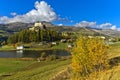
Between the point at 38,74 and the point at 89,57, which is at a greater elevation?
the point at 89,57

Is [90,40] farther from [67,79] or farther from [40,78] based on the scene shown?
[40,78]

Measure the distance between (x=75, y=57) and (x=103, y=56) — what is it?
4466 millimetres

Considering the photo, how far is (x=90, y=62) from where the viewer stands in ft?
129

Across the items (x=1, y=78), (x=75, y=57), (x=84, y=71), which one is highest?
(x=75, y=57)

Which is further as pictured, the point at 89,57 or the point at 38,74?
the point at 38,74

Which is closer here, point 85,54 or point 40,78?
point 85,54

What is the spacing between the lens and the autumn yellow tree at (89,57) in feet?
126

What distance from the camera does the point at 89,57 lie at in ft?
128

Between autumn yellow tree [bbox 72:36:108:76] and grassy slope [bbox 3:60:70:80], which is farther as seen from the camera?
grassy slope [bbox 3:60:70:80]

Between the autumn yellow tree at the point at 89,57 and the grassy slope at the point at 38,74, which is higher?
the autumn yellow tree at the point at 89,57

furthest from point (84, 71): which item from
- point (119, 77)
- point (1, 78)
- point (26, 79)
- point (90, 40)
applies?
point (1, 78)

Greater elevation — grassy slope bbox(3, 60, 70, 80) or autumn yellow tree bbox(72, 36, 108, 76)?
autumn yellow tree bbox(72, 36, 108, 76)

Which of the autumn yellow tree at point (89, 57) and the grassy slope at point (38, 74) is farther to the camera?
the grassy slope at point (38, 74)

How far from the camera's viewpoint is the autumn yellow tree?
126ft
